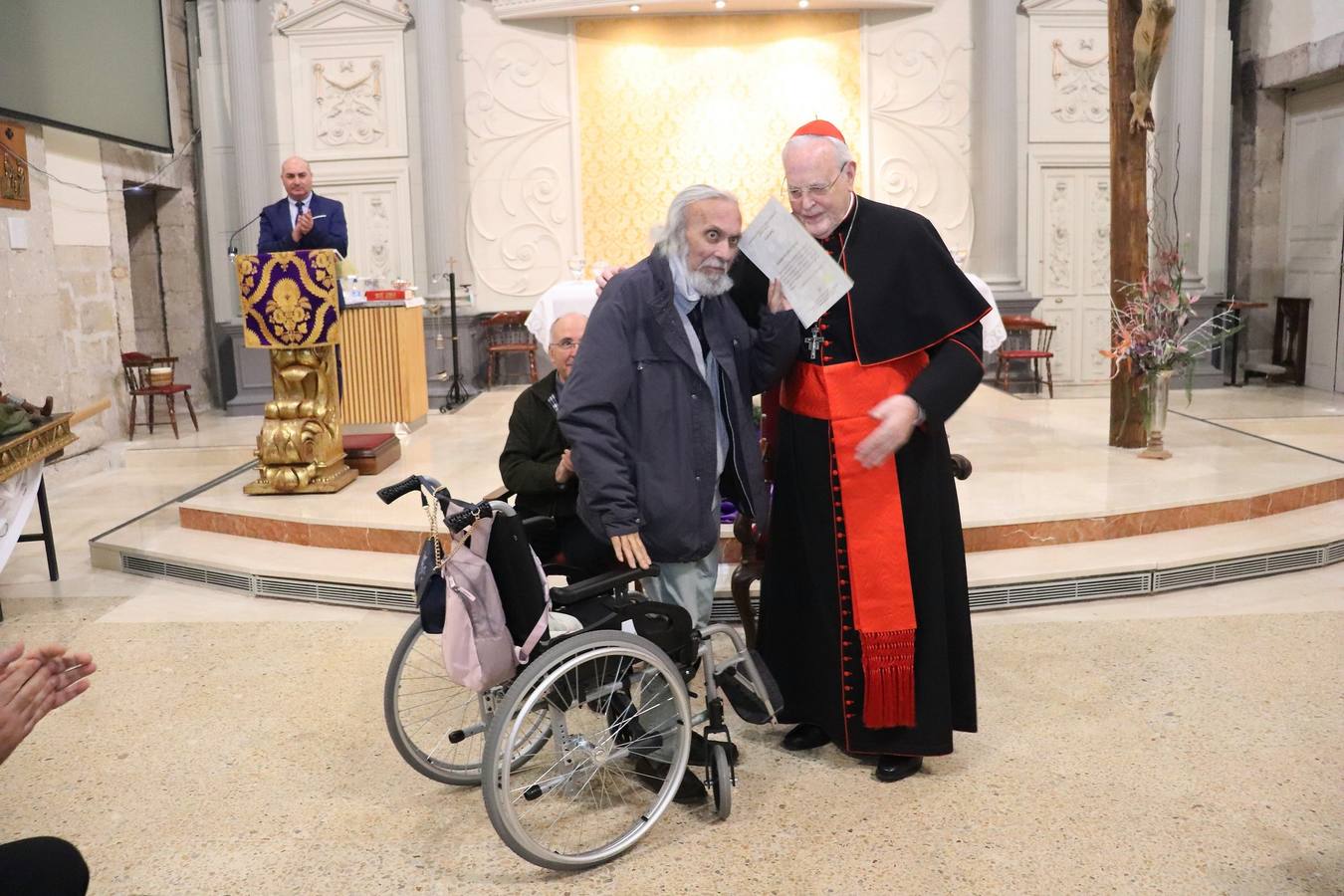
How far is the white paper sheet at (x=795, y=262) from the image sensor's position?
9.73 feet

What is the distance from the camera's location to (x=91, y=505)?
7.07m

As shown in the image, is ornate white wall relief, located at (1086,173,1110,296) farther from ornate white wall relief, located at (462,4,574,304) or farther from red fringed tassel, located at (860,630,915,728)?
red fringed tassel, located at (860,630,915,728)

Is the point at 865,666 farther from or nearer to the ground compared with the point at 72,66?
nearer to the ground

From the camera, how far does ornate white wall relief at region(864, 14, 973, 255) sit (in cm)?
1066

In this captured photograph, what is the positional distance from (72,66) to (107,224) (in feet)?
3.91

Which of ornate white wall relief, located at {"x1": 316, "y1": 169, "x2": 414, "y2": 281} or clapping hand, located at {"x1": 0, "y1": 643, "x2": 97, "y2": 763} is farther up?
ornate white wall relief, located at {"x1": 316, "y1": 169, "x2": 414, "y2": 281}

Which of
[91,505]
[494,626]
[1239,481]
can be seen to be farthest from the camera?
[91,505]

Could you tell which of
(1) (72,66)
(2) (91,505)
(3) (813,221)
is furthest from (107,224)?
(3) (813,221)

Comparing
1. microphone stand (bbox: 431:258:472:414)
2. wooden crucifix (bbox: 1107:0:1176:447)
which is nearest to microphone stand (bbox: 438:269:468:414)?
microphone stand (bbox: 431:258:472:414)

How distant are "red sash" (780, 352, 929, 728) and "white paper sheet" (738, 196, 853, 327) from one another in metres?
0.25

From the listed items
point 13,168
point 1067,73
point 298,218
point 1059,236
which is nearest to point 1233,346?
point 1059,236

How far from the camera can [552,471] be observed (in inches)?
139

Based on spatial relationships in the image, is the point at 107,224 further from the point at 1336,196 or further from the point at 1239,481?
the point at 1336,196

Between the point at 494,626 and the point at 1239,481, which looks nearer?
the point at 494,626
